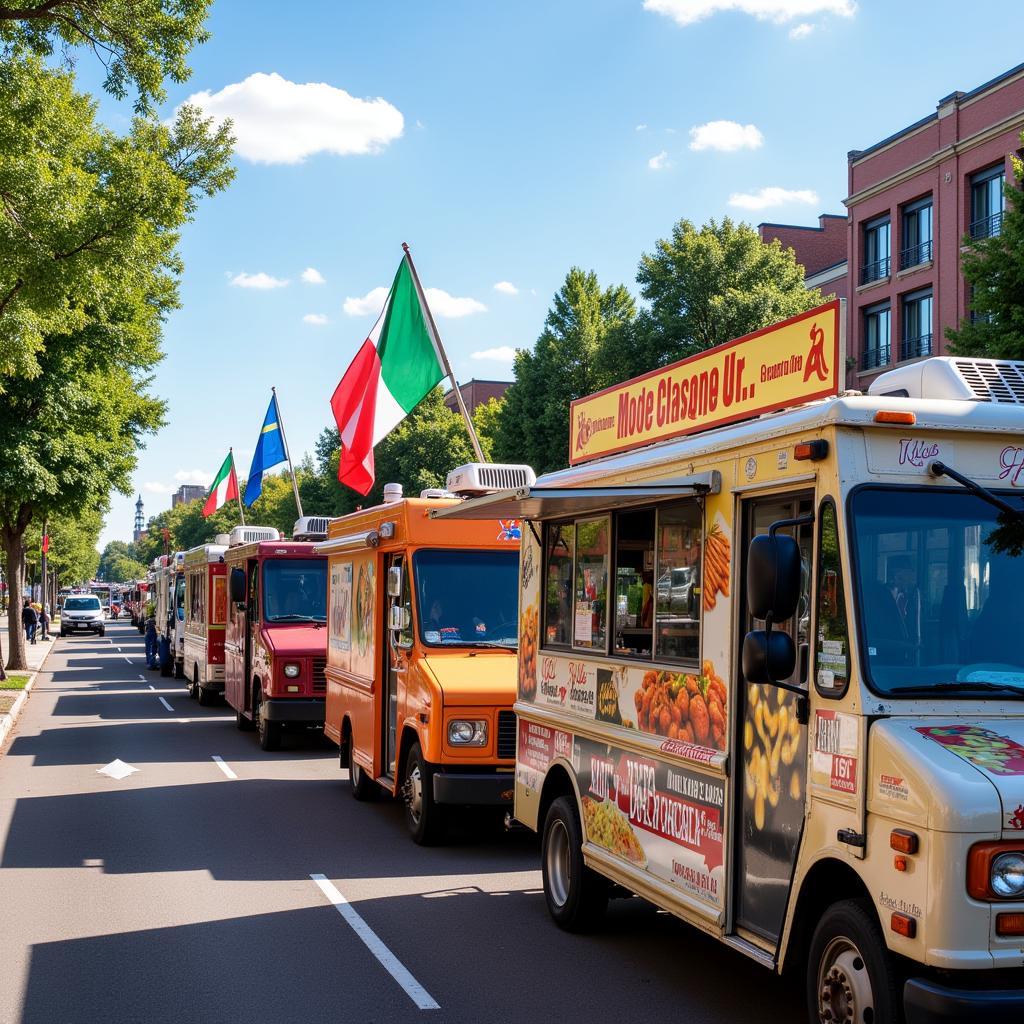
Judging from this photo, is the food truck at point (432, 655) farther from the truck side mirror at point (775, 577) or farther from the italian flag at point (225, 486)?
the italian flag at point (225, 486)

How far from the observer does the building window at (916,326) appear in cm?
3909

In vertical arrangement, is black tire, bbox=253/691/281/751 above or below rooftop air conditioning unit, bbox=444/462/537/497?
below

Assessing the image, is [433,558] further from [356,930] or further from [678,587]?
[678,587]

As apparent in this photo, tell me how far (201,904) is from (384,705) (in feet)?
11.4

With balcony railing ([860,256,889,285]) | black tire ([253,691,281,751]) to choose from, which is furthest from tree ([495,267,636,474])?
black tire ([253,691,281,751])

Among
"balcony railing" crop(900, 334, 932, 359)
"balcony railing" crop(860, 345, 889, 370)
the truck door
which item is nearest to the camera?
the truck door

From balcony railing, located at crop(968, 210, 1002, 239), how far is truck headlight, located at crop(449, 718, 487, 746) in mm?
30151

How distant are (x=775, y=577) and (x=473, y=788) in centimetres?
550

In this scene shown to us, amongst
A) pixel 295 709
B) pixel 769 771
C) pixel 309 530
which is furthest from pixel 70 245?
pixel 769 771

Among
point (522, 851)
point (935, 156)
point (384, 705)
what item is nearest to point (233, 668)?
point (384, 705)

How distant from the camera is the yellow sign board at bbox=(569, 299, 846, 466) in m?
5.84

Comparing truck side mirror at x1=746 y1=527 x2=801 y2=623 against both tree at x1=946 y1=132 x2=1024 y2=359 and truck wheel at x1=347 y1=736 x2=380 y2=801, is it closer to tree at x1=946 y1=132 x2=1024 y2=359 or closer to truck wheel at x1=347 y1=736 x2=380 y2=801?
truck wheel at x1=347 y1=736 x2=380 y2=801

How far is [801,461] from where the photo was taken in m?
5.28

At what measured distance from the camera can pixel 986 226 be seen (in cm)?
3625
